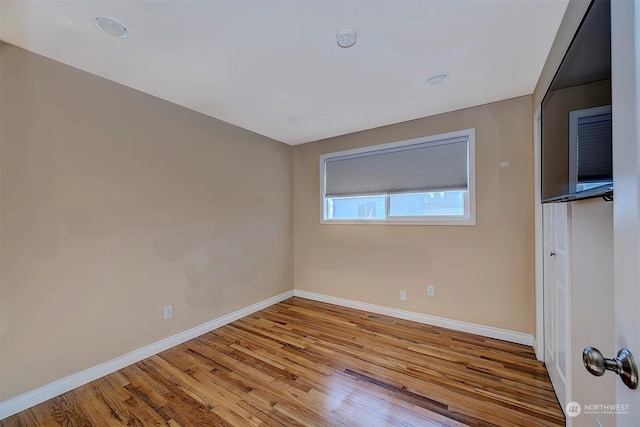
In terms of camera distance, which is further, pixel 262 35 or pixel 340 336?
pixel 340 336

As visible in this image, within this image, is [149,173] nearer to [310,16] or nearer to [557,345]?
[310,16]

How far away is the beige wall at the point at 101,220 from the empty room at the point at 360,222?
0.01m

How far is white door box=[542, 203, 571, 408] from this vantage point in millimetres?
1552

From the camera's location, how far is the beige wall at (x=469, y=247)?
101 inches

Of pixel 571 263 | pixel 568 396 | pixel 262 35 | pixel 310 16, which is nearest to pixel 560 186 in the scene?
→ pixel 571 263

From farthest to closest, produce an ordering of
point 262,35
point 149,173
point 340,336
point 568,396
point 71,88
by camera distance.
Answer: point 340,336 < point 149,173 < point 71,88 < point 262,35 < point 568,396

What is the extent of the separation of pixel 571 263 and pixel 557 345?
0.89 metres

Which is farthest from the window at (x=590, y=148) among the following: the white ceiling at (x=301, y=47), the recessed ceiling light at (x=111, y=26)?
the recessed ceiling light at (x=111, y=26)

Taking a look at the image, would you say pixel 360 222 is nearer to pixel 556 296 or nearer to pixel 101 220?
pixel 556 296

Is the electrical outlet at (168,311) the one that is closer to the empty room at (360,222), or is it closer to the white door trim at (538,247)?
the empty room at (360,222)

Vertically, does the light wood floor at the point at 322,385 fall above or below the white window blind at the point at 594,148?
below

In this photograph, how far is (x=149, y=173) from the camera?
2469 millimetres

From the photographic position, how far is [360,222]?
358 cm

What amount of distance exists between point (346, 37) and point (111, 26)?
4.82 ft
